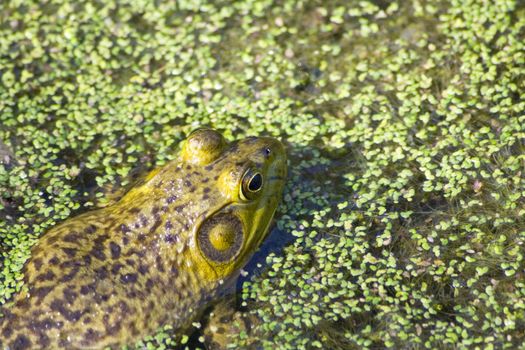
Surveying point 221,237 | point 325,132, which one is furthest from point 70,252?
point 325,132

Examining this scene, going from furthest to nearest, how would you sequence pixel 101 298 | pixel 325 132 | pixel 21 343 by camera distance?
1. pixel 325 132
2. pixel 101 298
3. pixel 21 343

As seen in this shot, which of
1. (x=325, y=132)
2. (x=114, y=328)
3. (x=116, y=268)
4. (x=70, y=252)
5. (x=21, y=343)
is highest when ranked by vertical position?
(x=70, y=252)

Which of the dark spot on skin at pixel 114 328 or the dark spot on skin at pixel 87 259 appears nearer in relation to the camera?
the dark spot on skin at pixel 114 328

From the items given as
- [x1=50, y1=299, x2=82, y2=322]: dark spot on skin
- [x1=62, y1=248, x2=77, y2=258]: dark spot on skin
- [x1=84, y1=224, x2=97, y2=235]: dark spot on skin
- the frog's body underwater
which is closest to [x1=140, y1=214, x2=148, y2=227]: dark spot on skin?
the frog's body underwater

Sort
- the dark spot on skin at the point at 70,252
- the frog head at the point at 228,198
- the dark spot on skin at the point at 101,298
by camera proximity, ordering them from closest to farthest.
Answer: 1. the dark spot on skin at the point at 101,298
2. the dark spot on skin at the point at 70,252
3. the frog head at the point at 228,198

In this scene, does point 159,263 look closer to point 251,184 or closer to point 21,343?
point 251,184

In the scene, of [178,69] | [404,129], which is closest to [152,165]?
[178,69]

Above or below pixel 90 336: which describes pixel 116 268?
above

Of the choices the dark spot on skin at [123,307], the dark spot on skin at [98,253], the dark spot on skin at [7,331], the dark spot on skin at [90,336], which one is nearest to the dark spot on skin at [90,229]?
the dark spot on skin at [98,253]

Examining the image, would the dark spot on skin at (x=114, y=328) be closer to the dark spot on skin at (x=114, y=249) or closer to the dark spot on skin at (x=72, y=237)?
the dark spot on skin at (x=114, y=249)
